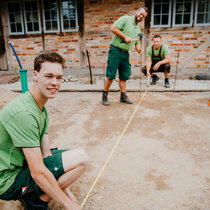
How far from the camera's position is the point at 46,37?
290 inches

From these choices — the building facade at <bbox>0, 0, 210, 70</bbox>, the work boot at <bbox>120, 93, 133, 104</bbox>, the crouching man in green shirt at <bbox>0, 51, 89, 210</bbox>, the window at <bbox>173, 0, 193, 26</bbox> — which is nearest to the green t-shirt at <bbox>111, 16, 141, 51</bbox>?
the work boot at <bbox>120, 93, 133, 104</bbox>

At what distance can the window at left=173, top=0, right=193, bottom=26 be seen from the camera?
664 centimetres

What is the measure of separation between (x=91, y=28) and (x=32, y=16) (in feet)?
7.43

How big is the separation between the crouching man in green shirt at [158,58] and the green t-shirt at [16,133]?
4.60 metres

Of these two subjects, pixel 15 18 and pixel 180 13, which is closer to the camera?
pixel 180 13

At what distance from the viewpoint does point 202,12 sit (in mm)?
6637

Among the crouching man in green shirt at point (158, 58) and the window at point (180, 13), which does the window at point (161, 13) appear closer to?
the window at point (180, 13)

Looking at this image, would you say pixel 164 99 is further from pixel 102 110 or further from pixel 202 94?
pixel 102 110

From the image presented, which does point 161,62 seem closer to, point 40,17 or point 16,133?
point 40,17

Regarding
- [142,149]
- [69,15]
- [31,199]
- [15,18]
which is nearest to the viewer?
[31,199]

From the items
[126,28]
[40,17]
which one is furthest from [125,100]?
[40,17]

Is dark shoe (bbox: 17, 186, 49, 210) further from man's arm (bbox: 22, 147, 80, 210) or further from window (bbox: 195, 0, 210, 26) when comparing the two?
window (bbox: 195, 0, 210, 26)

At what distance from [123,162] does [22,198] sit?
1.16 metres

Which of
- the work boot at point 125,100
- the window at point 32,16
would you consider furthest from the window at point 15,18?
the work boot at point 125,100
